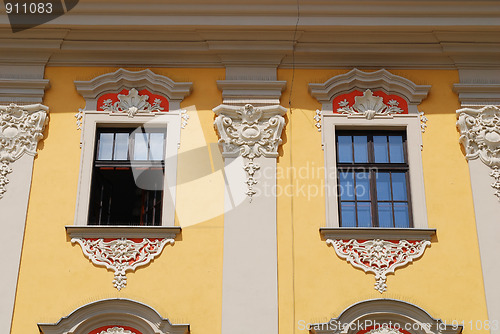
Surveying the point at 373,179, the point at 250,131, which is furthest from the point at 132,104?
the point at 373,179

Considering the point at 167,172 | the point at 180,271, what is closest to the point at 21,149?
the point at 167,172

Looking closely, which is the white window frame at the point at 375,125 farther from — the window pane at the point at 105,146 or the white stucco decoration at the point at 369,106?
the window pane at the point at 105,146

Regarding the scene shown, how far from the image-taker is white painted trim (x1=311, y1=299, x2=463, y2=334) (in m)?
10.2

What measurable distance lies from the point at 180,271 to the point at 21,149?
9.14 ft

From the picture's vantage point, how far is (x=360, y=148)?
1170 centimetres

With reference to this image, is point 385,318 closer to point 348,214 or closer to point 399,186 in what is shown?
point 348,214

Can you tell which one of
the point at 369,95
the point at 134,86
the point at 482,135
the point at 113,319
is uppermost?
the point at 134,86

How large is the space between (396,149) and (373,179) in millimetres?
589

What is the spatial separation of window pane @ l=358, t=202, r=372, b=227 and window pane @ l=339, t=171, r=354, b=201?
17 centimetres

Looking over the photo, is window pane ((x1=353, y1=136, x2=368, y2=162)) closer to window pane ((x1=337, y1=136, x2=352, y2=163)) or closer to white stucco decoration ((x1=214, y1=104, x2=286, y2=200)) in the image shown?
window pane ((x1=337, y1=136, x2=352, y2=163))

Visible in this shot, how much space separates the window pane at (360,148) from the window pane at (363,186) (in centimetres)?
25

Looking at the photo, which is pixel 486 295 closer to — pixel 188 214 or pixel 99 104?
pixel 188 214

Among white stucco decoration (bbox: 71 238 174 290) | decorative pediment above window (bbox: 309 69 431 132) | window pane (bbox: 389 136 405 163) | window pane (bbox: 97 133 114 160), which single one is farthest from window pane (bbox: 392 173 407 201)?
window pane (bbox: 97 133 114 160)

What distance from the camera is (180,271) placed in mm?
10641
